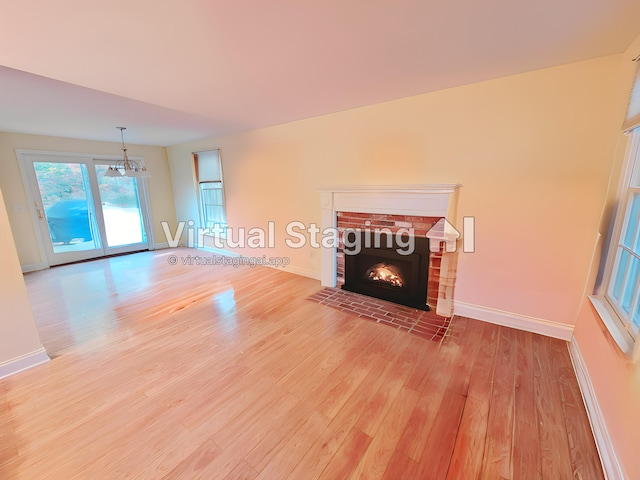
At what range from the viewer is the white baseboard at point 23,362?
1949mm

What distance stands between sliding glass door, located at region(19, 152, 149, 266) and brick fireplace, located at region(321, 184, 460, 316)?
15.7ft

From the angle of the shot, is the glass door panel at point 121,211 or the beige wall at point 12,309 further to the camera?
the glass door panel at point 121,211

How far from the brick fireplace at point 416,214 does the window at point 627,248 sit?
109 cm

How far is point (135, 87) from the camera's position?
235cm

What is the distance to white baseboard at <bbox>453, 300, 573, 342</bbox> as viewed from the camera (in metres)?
2.32

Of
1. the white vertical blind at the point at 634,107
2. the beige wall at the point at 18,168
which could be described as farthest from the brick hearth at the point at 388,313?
the beige wall at the point at 18,168

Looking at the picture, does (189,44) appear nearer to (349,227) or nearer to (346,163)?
(346,163)

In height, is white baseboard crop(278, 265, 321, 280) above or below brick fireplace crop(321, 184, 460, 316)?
below

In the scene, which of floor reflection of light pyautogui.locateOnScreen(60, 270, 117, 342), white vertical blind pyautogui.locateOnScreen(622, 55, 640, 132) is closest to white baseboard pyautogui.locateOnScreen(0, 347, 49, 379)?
floor reflection of light pyautogui.locateOnScreen(60, 270, 117, 342)

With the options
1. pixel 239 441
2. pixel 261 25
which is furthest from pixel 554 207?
pixel 239 441

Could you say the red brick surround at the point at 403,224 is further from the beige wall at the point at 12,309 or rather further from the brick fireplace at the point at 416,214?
the beige wall at the point at 12,309

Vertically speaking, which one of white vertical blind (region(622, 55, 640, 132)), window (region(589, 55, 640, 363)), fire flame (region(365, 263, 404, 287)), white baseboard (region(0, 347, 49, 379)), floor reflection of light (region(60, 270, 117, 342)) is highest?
white vertical blind (region(622, 55, 640, 132))

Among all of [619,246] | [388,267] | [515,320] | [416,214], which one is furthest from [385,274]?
[619,246]

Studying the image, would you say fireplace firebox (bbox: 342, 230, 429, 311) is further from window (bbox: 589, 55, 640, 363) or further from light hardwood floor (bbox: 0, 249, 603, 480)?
window (bbox: 589, 55, 640, 363)
